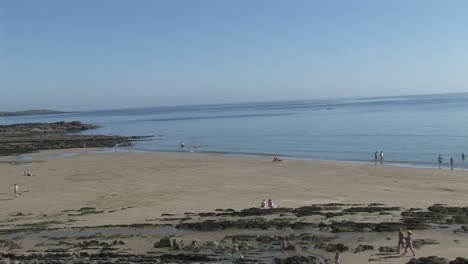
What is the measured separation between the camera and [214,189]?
101 ft

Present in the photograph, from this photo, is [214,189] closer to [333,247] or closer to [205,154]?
[333,247]

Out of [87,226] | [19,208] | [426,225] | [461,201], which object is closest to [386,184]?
[461,201]

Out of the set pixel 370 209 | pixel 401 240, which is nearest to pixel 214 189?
pixel 370 209

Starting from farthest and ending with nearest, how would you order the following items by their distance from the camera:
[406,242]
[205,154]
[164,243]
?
[205,154], [164,243], [406,242]

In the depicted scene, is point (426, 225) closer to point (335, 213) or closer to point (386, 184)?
point (335, 213)

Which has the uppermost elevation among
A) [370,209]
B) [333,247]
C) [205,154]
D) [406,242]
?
[406,242]

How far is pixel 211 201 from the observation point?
26.6 meters

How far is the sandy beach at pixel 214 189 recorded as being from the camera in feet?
75.3

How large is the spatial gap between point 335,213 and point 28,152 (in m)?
49.7

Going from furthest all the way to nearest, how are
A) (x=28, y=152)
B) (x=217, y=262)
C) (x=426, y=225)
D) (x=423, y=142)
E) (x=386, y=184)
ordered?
(x=28, y=152), (x=423, y=142), (x=386, y=184), (x=426, y=225), (x=217, y=262)

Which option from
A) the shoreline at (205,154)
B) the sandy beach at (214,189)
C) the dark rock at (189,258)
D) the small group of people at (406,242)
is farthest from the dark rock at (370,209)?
the shoreline at (205,154)

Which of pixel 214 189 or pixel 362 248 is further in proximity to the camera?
pixel 214 189

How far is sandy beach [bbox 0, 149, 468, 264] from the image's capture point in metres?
23.0

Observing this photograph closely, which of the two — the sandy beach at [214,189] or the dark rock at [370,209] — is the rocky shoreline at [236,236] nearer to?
the dark rock at [370,209]
